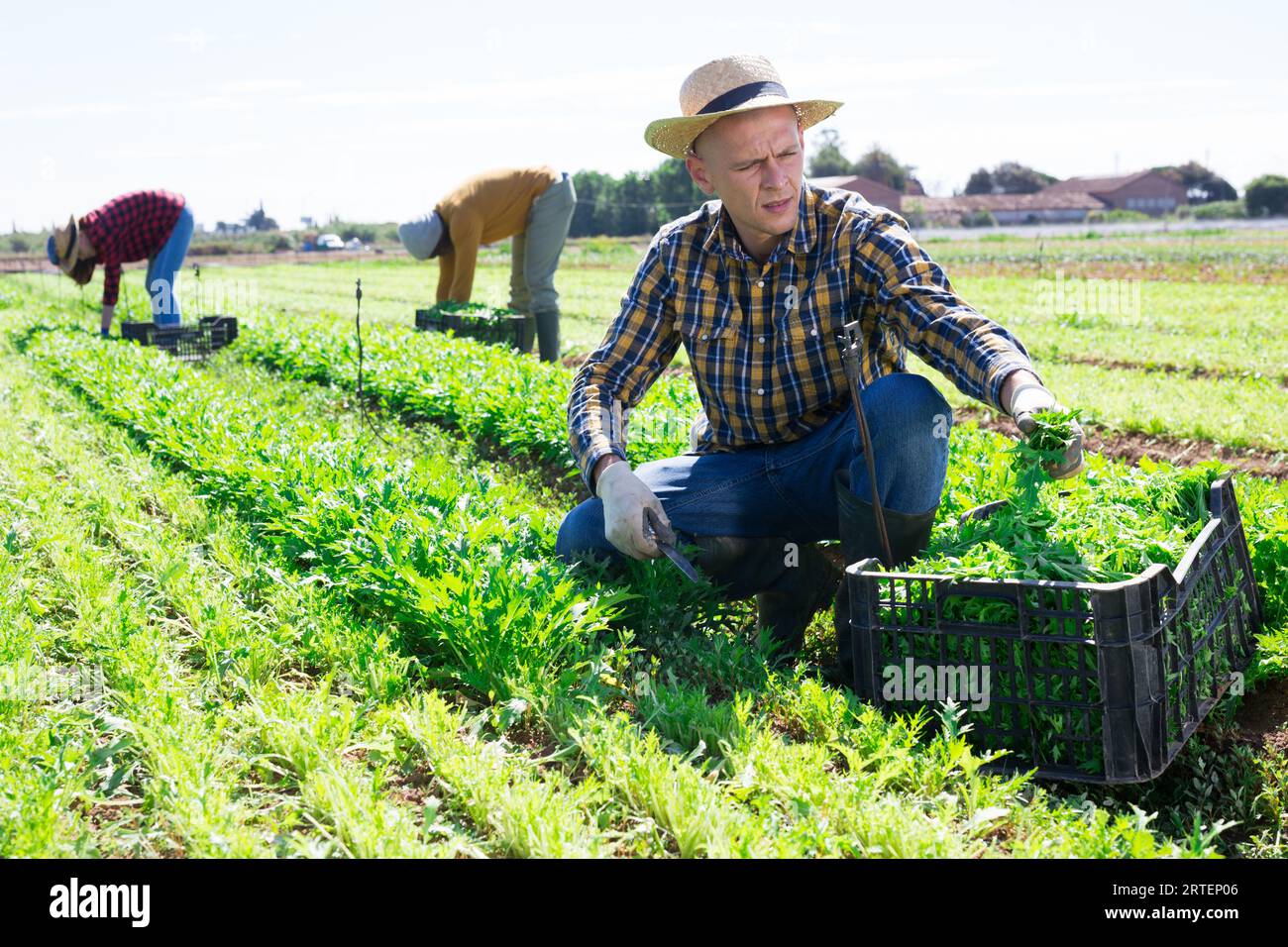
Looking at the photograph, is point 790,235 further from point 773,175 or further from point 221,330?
point 221,330

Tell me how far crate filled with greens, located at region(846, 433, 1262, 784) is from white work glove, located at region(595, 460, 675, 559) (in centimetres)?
63

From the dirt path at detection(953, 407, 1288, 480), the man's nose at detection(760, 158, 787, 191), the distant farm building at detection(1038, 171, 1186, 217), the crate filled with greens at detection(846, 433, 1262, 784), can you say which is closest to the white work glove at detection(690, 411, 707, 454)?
the man's nose at detection(760, 158, 787, 191)

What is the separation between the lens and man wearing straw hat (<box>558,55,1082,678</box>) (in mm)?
2887

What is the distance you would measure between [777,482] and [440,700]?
45.9 inches

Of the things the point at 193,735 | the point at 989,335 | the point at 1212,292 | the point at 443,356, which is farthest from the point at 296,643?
the point at 1212,292

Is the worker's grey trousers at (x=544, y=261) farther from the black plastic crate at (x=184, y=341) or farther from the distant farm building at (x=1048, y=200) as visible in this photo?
the distant farm building at (x=1048, y=200)

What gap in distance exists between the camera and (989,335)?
9.32 feet

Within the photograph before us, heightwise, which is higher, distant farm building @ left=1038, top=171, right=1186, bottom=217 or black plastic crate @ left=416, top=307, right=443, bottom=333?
distant farm building @ left=1038, top=171, right=1186, bottom=217

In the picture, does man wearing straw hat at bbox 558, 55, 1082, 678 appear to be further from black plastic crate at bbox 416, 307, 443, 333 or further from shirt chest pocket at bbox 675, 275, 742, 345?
black plastic crate at bbox 416, 307, 443, 333

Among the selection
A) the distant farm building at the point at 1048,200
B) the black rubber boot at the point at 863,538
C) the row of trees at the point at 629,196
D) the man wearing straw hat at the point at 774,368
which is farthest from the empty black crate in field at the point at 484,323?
the distant farm building at the point at 1048,200

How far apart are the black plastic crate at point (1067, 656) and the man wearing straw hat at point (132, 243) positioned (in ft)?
30.8

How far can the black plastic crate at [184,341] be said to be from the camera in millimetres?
10281

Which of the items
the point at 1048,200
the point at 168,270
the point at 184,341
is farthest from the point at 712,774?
the point at 1048,200

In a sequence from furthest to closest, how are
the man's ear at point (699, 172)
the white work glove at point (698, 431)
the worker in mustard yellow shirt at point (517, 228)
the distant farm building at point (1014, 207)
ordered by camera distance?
1. the distant farm building at point (1014, 207)
2. the worker in mustard yellow shirt at point (517, 228)
3. the white work glove at point (698, 431)
4. the man's ear at point (699, 172)
